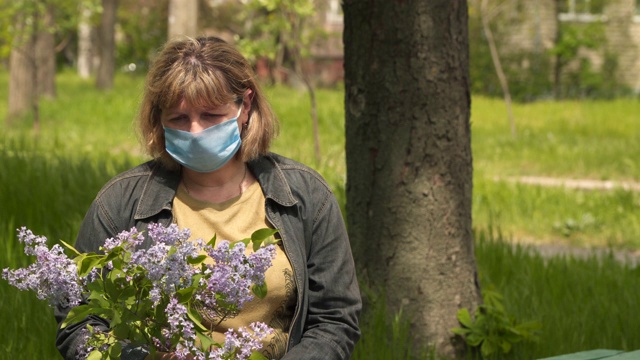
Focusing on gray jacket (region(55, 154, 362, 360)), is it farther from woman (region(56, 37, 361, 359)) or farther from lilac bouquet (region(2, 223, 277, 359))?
lilac bouquet (region(2, 223, 277, 359))

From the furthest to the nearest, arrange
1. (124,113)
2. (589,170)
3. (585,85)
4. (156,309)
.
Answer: (585,85)
(124,113)
(589,170)
(156,309)

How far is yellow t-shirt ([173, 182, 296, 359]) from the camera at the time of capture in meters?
3.06

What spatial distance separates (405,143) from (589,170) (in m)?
8.25

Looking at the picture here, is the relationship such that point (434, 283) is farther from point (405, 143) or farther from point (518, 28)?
point (518, 28)

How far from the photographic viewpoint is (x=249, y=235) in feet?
10.2

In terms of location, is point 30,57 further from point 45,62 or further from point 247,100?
point 247,100

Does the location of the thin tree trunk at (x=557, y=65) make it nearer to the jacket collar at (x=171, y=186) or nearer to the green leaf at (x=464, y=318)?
the green leaf at (x=464, y=318)

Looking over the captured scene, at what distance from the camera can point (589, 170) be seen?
1230cm

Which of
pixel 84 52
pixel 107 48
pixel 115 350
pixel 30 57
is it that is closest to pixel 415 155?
A: pixel 115 350

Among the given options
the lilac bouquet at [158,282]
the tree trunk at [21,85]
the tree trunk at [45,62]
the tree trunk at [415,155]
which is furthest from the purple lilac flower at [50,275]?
the tree trunk at [45,62]

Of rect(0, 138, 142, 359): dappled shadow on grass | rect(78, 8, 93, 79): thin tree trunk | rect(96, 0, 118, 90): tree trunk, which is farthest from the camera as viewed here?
rect(78, 8, 93, 79): thin tree trunk

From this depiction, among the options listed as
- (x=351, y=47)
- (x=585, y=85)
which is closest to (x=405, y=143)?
(x=351, y=47)

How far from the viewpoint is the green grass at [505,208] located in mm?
4570

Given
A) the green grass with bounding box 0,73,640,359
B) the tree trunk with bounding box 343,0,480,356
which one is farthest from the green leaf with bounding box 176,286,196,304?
the tree trunk with bounding box 343,0,480,356
